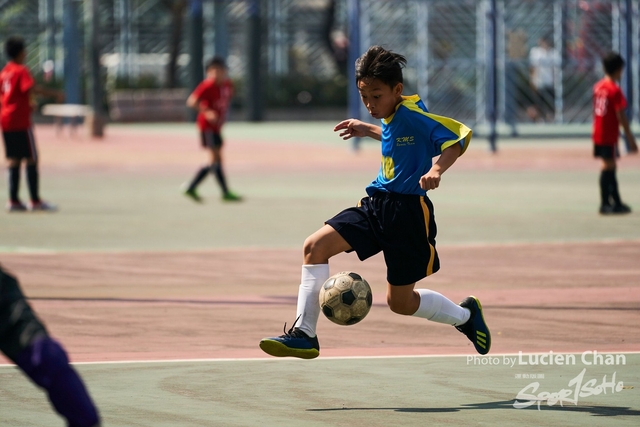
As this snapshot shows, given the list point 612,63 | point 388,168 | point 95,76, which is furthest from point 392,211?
point 95,76

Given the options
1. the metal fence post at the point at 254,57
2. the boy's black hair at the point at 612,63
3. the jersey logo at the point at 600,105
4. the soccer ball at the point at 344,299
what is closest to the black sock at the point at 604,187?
the jersey logo at the point at 600,105

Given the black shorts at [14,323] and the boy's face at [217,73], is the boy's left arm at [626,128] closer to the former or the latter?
the boy's face at [217,73]

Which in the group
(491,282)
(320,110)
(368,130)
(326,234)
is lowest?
(320,110)

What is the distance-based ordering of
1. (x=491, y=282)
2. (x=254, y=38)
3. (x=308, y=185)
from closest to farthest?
(x=491, y=282)
(x=308, y=185)
(x=254, y=38)

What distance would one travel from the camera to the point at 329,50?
4778 centimetres

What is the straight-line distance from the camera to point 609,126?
1520cm

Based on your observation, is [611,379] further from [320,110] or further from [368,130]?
[320,110]

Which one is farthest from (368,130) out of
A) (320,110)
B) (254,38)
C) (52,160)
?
(320,110)

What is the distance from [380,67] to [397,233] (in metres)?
0.85

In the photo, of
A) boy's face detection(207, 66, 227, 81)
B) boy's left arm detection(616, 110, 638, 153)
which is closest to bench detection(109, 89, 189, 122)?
boy's face detection(207, 66, 227, 81)

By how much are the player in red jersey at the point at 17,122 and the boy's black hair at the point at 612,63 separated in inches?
267

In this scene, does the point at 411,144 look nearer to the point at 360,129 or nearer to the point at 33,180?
the point at 360,129

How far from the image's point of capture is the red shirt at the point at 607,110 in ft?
49.3

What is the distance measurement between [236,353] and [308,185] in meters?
12.9
